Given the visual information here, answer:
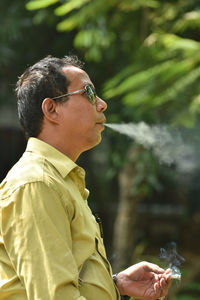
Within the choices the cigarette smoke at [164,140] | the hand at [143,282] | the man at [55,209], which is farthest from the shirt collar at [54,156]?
the cigarette smoke at [164,140]

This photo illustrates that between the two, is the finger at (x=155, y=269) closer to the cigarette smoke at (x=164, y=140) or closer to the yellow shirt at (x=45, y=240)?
the yellow shirt at (x=45, y=240)

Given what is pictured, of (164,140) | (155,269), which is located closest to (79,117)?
(155,269)

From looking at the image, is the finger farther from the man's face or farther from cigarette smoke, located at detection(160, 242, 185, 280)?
the man's face

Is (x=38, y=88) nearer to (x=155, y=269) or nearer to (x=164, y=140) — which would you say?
(x=155, y=269)

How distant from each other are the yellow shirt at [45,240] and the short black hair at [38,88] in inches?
7.9

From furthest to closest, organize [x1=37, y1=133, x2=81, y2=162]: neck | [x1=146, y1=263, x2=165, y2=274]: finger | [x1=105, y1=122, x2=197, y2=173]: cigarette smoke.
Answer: [x1=105, y1=122, x2=197, y2=173]: cigarette smoke, [x1=146, y1=263, x2=165, y2=274]: finger, [x1=37, y1=133, x2=81, y2=162]: neck

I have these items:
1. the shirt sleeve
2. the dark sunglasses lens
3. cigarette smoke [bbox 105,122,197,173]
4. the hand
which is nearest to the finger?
the hand

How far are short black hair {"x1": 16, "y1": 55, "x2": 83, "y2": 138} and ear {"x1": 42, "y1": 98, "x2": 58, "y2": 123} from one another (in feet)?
0.07

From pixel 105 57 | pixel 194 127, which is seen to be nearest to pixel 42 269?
pixel 194 127

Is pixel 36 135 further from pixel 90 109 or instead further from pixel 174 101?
pixel 174 101

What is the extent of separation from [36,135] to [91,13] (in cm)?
195

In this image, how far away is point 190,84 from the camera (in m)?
3.15

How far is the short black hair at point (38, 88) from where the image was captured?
168 centimetres

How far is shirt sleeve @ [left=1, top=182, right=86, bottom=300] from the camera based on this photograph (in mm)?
1335
